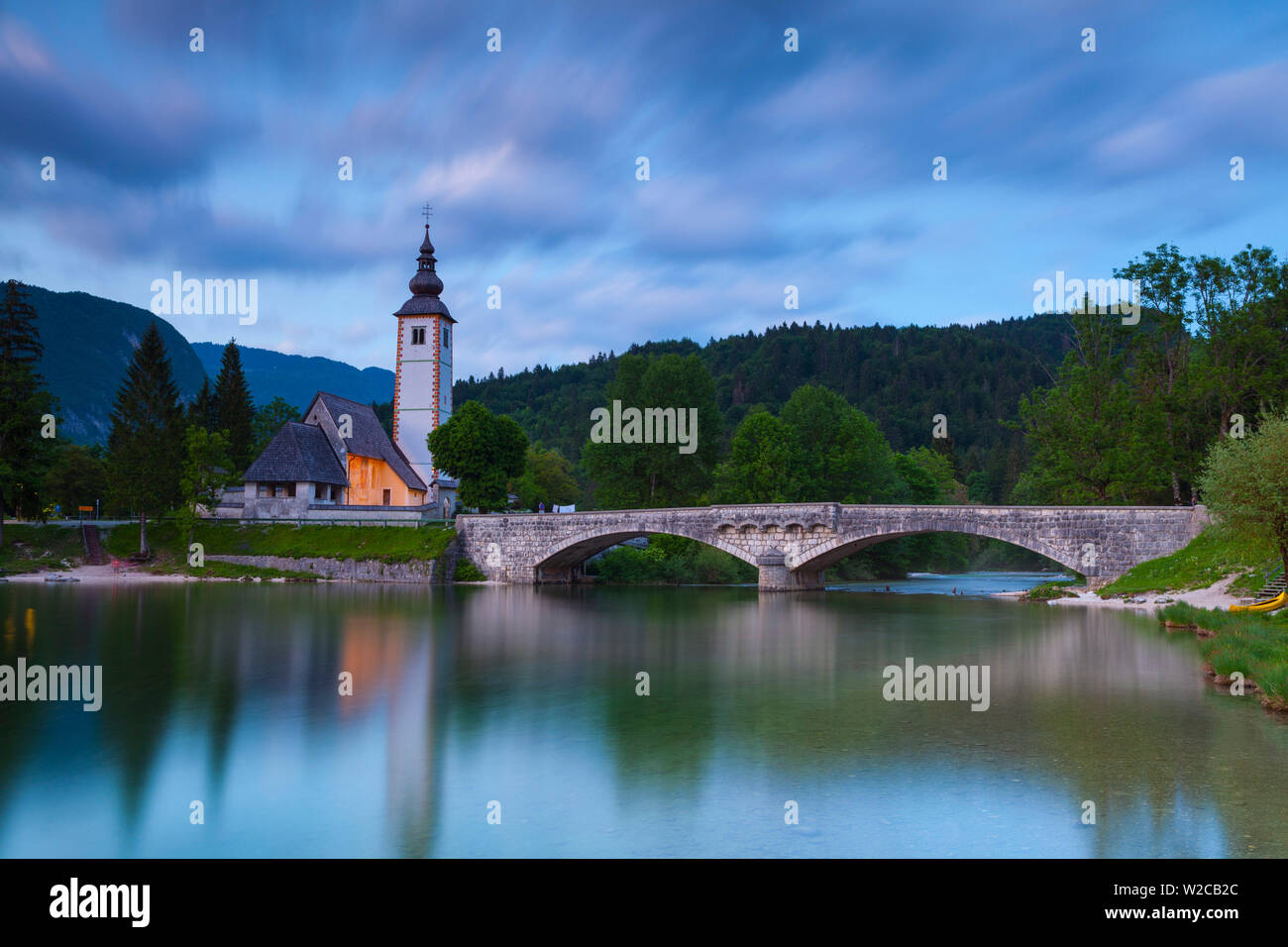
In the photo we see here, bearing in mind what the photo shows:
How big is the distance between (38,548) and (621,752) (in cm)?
6048

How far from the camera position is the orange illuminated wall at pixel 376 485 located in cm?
7156

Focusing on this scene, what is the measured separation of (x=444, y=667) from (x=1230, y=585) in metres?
29.8

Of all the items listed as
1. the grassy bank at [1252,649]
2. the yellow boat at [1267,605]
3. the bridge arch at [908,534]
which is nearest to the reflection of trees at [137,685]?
the grassy bank at [1252,649]

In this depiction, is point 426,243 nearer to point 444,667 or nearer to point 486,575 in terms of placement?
point 486,575

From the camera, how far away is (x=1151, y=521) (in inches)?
1734

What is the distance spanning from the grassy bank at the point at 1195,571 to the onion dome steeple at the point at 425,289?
172ft

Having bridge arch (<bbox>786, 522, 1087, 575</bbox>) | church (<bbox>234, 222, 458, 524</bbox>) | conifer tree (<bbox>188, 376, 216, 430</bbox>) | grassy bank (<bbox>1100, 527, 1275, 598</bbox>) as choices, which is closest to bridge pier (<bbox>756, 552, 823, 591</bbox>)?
bridge arch (<bbox>786, 522, 1087, 575</bbox>)

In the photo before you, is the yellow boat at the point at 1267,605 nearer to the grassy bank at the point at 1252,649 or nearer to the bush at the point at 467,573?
the grassy bank at the point at 1252,649

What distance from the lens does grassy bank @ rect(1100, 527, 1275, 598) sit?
34.9 metres

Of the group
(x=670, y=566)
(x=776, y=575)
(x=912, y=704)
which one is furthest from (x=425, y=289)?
(x=912, y=704)

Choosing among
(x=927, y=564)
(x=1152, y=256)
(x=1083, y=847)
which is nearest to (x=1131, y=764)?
(x=1083, y=847)

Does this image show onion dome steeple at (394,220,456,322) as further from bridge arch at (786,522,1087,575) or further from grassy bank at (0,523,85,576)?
bridge arch at (786,522,1087,575)

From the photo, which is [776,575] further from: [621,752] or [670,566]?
[621,752]
